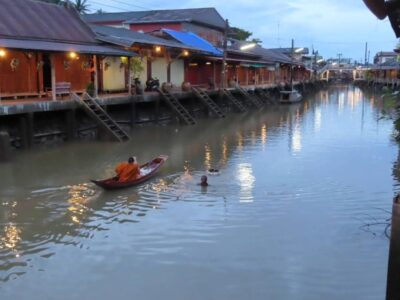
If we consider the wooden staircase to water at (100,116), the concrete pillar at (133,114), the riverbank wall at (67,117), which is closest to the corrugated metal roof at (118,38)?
the riverbank wall at (67,117)

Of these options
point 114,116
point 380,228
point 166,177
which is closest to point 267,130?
point 114,116

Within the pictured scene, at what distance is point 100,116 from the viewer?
73.3ft

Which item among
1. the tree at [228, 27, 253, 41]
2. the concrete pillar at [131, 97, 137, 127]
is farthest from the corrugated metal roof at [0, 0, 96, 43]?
the tree at [228, 27, 253, 41]

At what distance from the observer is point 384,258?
914 centimetres

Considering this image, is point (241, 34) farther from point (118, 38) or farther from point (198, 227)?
point (198, 227)

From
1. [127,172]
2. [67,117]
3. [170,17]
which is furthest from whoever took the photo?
[170,17]

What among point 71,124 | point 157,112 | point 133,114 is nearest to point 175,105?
point 157,112

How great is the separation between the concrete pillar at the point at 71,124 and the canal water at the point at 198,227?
5.87 ft

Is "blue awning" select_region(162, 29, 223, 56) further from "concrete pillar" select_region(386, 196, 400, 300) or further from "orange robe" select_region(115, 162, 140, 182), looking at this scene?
"concrete pillar" select_region(386, 196, 400, 300)

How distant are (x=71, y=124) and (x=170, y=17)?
2850 cm

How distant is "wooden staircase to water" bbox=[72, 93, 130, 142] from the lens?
21719 millimetres

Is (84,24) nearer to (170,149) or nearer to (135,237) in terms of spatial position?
(170,149)

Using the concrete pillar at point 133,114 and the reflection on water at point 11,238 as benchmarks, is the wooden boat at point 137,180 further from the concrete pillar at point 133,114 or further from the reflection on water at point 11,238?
the concrete pillar at point 133,114

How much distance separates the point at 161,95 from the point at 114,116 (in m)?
Answer: 3.65
